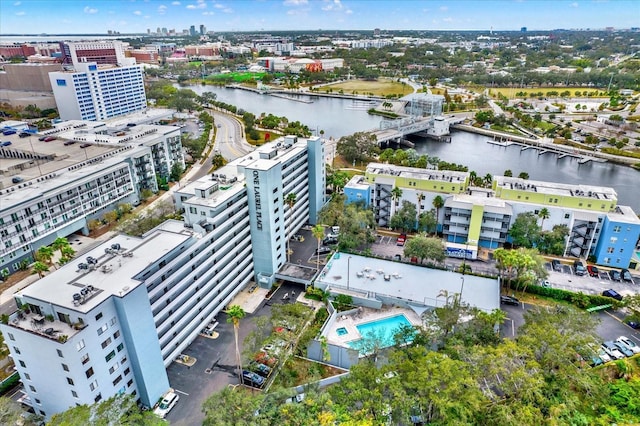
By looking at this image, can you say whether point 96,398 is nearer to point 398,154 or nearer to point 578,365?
point 578,365

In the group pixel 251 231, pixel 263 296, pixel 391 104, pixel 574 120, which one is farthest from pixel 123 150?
pixel 574 120

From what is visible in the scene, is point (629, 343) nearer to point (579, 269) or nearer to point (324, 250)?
point (579, 269)

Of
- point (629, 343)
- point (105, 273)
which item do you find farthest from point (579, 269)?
point (105, 273)

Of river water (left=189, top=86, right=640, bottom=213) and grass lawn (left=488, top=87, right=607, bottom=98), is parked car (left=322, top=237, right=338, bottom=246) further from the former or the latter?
grass lawn (left=488, top=87, right=607, bottom=98)

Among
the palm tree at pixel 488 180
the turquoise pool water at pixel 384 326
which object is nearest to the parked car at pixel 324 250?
the turquoise pool water at pixel 384 326

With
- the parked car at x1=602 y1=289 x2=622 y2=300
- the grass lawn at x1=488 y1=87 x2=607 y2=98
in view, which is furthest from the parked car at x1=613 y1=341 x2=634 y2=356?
the grass lawn at x1=488 y1=87 x2=607 y2=98

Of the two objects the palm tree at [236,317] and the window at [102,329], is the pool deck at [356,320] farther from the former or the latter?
the window at [102,329]
